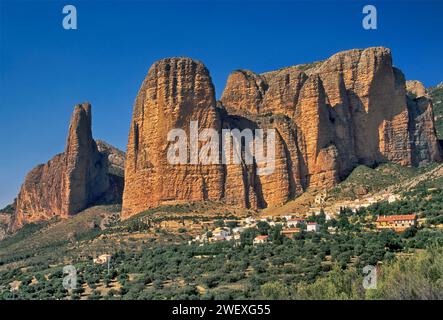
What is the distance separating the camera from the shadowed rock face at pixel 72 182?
108625mm

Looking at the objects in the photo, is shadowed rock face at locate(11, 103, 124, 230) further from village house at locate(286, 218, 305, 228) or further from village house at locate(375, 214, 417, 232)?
village house at locate(375, 214, 417, 232)

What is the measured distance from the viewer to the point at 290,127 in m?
84.8

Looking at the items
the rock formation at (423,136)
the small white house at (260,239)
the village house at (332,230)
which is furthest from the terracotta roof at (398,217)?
the rock formation at (423,136)

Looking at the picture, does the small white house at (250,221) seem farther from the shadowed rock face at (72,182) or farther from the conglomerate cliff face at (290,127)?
the shadowed rock face at (72,182)

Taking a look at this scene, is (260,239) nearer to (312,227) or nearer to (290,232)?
(290,232)

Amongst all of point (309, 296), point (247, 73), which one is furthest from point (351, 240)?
point (247, 73)

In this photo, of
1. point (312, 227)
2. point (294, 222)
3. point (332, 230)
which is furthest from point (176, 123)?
point (332, 230)

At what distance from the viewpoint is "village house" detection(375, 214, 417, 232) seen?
57.2 metres

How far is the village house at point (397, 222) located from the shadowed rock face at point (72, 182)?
5989 centimetres

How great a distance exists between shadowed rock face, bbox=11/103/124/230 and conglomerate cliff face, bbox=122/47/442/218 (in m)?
24.7

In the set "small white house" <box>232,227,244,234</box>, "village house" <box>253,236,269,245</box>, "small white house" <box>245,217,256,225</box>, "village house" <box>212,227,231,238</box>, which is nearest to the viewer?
"village house" <box>253,236,269,245</box>

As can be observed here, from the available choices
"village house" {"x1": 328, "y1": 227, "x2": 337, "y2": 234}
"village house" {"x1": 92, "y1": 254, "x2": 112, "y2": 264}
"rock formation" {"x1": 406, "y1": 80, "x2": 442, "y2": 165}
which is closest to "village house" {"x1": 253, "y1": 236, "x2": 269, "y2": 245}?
"village house" {"x1": 328, "y1": 227, "x2": 337, "y2": 234}

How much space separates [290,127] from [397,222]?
28623 millimetres
